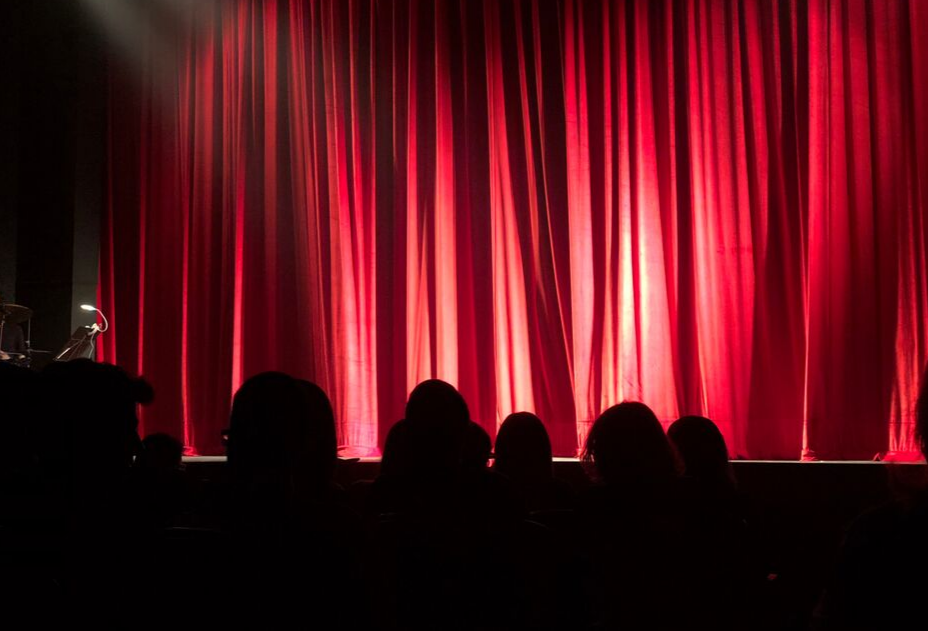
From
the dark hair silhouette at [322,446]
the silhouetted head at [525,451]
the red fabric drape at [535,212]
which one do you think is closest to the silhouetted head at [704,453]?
the silhouetted head at [525,451]

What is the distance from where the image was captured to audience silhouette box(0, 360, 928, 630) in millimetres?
1627

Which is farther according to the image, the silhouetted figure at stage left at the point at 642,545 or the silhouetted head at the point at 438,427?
the silhouetted head at the point at 438,427

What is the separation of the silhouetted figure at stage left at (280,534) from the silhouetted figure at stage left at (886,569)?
88 centimetres

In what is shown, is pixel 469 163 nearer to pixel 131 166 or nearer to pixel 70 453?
pixel 131 166

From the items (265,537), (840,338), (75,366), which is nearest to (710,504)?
(265,537)

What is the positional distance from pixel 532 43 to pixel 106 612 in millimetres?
4997

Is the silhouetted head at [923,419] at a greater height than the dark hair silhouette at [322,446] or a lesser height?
greater

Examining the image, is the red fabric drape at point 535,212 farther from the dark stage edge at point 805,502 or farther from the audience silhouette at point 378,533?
the audience silhouette at point 378,533

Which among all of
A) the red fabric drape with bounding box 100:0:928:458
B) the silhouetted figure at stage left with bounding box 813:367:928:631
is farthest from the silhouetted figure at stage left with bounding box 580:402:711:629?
the red fabric drape with bounding box 100:0:928:458

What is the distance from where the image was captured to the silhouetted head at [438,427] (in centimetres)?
231

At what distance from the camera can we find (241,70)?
20.5 feet

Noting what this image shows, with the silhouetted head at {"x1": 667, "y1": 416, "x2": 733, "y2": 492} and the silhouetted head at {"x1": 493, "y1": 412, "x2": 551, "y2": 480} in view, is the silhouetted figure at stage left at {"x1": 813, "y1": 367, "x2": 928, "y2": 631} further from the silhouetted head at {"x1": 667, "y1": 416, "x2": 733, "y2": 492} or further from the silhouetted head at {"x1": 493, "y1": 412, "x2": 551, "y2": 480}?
the silhouetted head at {"x1": 493, "y1": 412, "x2": 551, "y2": 480}

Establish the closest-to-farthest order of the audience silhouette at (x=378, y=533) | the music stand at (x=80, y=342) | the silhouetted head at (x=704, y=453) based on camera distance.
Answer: the audience silhouette at (x=378, y=533) < the silhouetted head at (x=704, y=453) < the music stand at (x=80, y=342)

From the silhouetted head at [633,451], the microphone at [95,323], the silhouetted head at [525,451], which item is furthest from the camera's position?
the microphone at [95,323]
